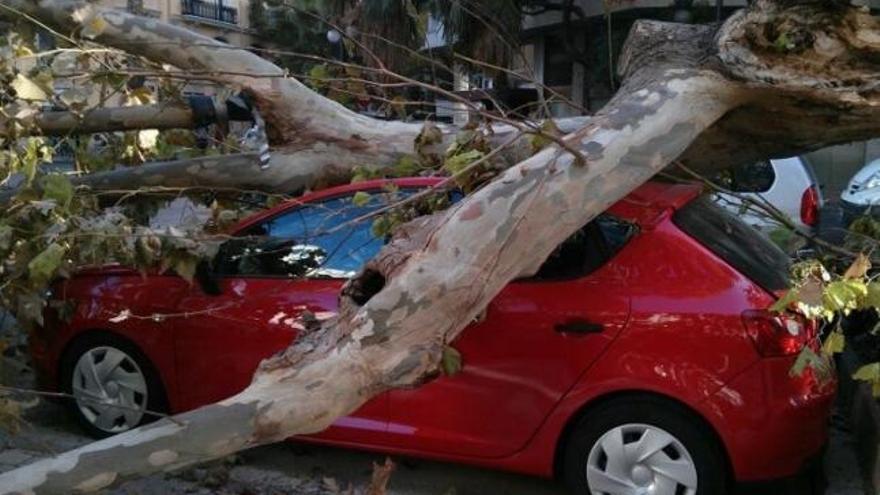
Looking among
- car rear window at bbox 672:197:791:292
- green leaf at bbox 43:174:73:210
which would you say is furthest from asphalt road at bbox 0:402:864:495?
green leaf at bbox 43:174:73:210

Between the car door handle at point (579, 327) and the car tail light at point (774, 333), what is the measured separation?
604mm

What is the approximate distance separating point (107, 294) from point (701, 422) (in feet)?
10.0

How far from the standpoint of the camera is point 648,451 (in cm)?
414

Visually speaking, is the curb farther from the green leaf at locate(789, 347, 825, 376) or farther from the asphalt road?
the green leaf at locate(789, 347, 825, 376)

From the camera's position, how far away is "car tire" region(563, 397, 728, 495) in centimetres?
411

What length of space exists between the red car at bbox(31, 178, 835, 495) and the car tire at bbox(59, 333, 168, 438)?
0.36 m

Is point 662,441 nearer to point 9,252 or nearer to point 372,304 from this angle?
point 372,304

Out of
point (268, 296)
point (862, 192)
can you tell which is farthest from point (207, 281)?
point (862, 192)

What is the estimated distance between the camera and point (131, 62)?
19.5ft

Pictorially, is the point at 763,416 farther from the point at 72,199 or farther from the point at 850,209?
the point at 850,209

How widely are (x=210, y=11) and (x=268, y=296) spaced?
36.0m

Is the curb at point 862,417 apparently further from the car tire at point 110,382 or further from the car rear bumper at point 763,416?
the car tire at point 110,382

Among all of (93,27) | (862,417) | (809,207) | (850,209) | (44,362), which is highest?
(93,27)

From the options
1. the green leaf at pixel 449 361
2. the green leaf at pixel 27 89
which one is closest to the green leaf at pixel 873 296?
the green leaf at pixel 449 361
